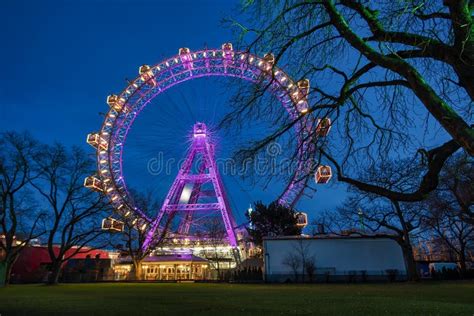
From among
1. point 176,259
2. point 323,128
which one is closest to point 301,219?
point 176,259

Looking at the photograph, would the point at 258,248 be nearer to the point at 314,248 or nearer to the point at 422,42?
the point at 314,248

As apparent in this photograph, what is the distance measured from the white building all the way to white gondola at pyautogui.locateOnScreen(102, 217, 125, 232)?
11.8 m

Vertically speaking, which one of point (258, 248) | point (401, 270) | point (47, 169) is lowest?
point (401, 270)

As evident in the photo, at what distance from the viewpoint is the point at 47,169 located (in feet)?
76.7

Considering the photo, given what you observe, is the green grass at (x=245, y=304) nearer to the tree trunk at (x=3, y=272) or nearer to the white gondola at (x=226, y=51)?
the tree trunk at (x=3, y=272)

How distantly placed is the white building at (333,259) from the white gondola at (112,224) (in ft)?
38.7

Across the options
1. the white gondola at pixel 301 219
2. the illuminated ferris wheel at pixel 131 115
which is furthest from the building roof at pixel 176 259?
the white gondola at pixel 301 219

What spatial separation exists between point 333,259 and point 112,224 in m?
17.0

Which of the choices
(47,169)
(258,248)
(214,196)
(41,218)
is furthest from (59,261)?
(258,248)

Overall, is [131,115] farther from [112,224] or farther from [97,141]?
[112,224]

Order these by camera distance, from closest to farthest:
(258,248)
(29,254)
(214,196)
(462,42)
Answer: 1. (462,42)
2. (214,196)
3. (258,248)
4. (29,254)

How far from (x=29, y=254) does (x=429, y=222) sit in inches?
→ 1622

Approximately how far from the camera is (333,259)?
2644cm

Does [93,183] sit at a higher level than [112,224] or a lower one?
higher
